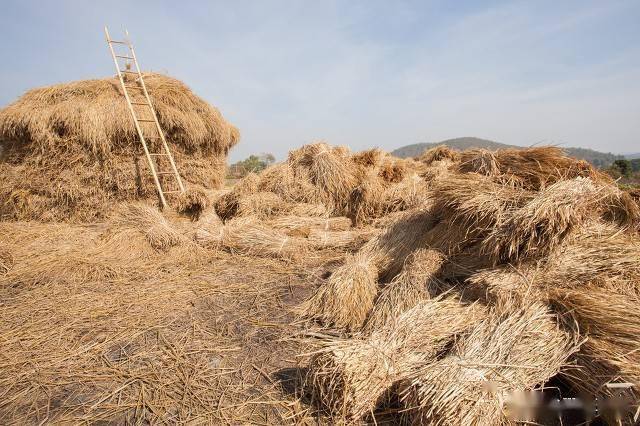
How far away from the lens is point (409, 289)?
9.66ft

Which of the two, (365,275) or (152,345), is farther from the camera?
(365,275)

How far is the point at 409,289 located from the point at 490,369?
1115 mm

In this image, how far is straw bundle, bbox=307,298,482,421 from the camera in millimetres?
1947

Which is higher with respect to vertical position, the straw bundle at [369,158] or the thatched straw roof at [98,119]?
the thatched straw roof at [98,119]

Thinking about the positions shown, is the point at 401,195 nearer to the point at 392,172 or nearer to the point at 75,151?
the point at 392,172

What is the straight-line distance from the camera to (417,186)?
6480 millimetres

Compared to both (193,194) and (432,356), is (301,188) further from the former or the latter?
(432,356)

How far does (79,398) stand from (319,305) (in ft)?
6.07

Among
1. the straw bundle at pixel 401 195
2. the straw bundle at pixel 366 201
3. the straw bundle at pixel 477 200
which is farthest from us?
the straw bundle at pixel 366 201

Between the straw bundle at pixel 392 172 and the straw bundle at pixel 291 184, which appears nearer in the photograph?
the straw bundle at pixel 291 184

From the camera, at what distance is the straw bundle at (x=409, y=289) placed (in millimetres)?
2807

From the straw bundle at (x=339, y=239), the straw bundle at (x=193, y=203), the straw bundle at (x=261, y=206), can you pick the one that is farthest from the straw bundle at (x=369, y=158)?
the straw bundle at (x=193, y=203)

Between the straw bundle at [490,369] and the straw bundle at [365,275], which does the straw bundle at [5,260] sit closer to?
the straw bundle at [365,275]

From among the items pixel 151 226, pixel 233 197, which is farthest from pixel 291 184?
pixel 151 226
